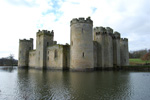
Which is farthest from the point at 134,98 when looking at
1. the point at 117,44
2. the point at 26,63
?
the point at 26,63

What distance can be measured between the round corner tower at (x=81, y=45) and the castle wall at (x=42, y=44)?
455 inches

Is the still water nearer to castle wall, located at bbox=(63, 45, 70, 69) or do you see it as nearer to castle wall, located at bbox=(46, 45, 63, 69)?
castle wall, located at bbox=(63, 45, 70, 69)

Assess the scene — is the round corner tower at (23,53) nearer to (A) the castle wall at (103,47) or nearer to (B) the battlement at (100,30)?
(A) the castle wall at (103,47)

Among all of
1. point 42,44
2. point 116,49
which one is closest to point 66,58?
point 42,44

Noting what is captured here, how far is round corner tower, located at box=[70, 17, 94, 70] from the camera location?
87.6 ft

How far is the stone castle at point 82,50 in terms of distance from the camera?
27000 mm

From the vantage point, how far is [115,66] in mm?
34594

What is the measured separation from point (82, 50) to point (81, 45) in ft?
3.28

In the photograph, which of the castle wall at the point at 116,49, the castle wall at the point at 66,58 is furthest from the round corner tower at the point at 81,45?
the castle wall at the point at 116,49

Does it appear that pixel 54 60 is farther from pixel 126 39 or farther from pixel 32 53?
pixel 126 39

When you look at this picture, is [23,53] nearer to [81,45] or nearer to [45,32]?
[45,32]

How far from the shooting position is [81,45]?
26.9 meters

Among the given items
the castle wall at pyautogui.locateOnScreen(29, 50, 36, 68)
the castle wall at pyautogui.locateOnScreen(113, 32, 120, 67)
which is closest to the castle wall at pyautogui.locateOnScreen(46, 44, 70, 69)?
the castle wall at pyautogui.locateOnScreen(29, 50, 36, 68)

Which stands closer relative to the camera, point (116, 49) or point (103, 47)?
point (103, 47)
